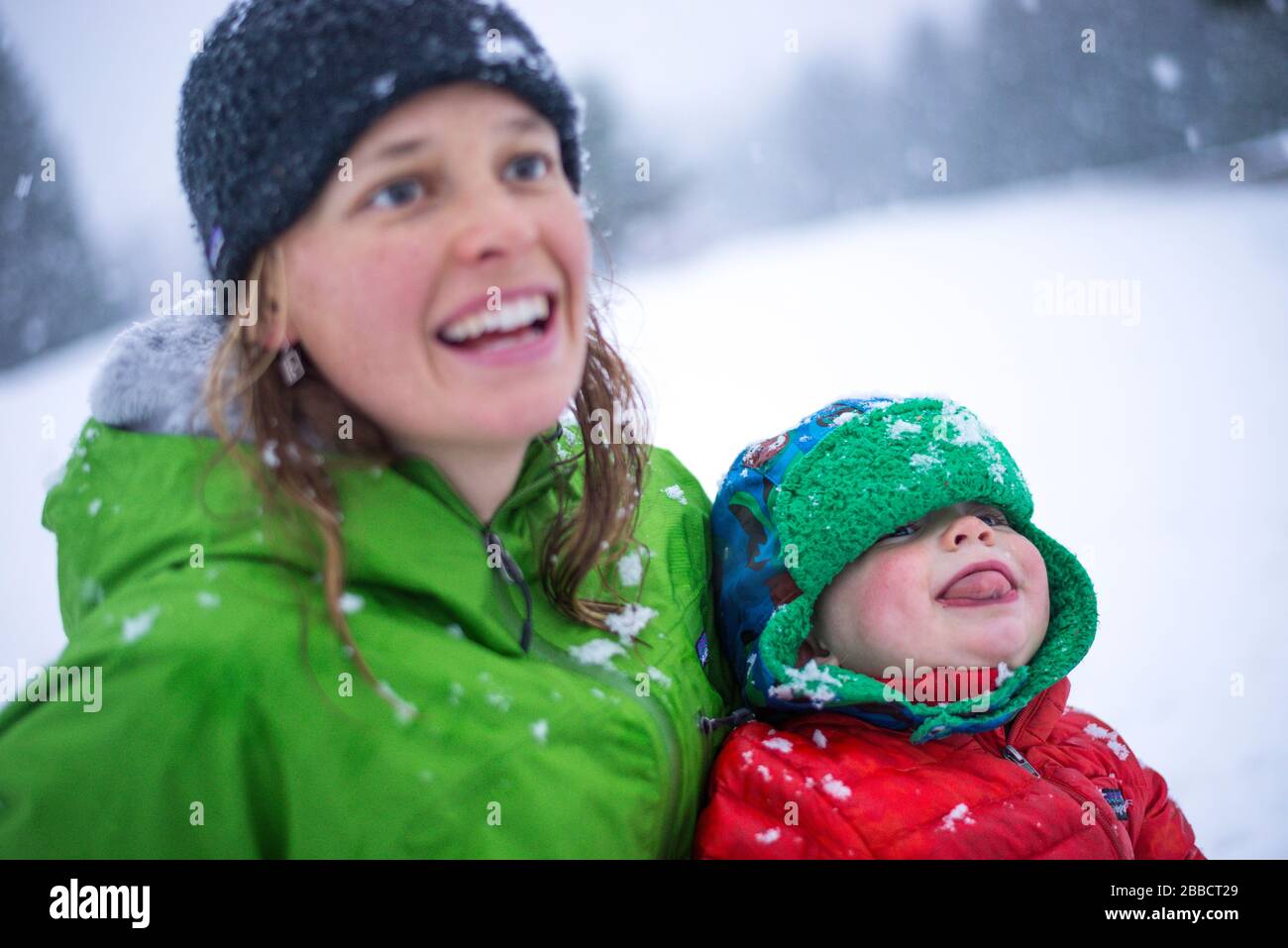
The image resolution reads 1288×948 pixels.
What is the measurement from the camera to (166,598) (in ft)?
3.26

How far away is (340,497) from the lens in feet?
3.76

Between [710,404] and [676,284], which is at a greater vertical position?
[676,284]

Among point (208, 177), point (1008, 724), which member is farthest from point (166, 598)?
point (1008, 724)

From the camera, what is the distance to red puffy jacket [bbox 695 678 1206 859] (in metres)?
1.38

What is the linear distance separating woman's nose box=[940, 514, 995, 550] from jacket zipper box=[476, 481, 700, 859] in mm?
606

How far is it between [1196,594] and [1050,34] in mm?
14336

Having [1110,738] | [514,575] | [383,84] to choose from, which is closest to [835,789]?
[514,575]

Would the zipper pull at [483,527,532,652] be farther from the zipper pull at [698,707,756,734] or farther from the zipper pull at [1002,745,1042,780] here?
the zipper pull at [1002,745,1042,780]

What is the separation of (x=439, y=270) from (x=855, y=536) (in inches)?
33.8

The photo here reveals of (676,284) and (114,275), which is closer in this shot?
(676,284)

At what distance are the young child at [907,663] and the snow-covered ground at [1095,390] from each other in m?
0.41

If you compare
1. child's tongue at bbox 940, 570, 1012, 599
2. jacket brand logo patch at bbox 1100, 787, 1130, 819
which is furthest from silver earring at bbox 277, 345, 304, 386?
jacket brand logo patch at bbox 1100, 787, 1130, 819

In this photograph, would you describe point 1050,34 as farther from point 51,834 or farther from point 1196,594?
point 51,834

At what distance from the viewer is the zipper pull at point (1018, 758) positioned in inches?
62.5
